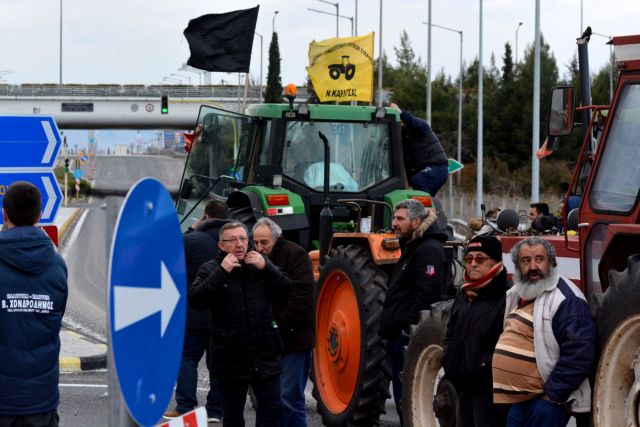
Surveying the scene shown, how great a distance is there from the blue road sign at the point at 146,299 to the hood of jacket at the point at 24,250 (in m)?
2.04

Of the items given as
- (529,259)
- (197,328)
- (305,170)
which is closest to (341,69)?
(305,170)

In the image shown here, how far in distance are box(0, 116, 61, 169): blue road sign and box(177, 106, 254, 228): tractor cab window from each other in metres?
2.76

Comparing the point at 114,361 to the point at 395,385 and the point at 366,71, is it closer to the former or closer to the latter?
the point at 395,385

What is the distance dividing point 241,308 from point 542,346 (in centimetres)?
191

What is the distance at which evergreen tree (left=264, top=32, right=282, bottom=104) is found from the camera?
85375 millimetres

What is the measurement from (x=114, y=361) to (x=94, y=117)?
82.8m

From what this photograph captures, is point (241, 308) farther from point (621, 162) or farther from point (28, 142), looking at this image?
point (28, 142)

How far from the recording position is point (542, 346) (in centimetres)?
611

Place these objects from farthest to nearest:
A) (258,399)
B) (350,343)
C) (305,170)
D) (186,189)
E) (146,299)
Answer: (186,189) < (305,170) < (350,343) < (258,399) < (146,299)

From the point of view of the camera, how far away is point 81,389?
11523 mm

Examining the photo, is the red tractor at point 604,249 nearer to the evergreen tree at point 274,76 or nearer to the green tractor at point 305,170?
the green tractor at point 305,170

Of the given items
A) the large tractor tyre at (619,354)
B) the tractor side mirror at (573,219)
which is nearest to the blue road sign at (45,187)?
the tractor side mirror at (573,219)

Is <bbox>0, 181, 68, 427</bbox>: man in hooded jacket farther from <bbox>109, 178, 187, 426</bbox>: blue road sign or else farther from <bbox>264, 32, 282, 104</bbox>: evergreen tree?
<bbox>264, 32, 282, 104</bbox>: evergreen tree

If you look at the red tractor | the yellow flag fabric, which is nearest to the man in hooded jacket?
the red tractor
